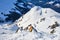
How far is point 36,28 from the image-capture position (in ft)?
125

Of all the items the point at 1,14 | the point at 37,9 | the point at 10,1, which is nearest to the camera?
the point at 37,9

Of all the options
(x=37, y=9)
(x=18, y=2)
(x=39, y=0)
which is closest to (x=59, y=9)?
(x=18, y=2)

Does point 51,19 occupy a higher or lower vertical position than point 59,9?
higher

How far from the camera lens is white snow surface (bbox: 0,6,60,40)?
2775 cm

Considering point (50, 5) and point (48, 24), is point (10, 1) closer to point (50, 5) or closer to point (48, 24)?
point (50, 5)

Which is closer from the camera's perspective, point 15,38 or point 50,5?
point 15,38

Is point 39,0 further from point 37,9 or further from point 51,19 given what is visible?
point 51,19

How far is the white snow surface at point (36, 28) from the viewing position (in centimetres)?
2775

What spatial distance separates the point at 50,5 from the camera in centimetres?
7800

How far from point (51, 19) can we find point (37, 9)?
8.02m

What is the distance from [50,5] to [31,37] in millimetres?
51361

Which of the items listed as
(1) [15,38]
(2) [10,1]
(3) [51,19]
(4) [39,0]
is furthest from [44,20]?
(4) [39,0]

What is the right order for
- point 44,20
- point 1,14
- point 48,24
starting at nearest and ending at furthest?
point 48,24 → point 44,20 → point 1,14

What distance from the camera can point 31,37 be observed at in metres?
27.4
